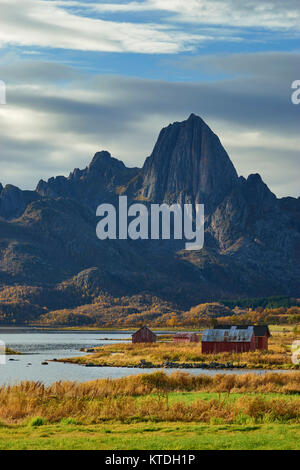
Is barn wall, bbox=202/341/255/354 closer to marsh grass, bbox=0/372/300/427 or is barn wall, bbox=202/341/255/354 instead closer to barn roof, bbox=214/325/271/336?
barn roof, bbox=214/325/271/336

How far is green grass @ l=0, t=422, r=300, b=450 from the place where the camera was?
65.0ft

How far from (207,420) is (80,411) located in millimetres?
4874

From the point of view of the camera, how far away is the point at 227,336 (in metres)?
99.7

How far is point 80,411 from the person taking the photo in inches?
1041

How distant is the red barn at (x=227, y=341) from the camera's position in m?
98.8

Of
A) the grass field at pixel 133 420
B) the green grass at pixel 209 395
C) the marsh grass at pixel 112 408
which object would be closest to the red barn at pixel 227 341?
the green grass at pixel 209 395

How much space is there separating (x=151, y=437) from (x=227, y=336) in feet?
261

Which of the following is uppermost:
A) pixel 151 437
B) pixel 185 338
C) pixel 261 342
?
pixel 151 437

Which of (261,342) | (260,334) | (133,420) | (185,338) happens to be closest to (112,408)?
(133,420)

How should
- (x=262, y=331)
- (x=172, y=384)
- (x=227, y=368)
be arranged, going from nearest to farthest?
1. (x=172, y=384)
2. (x=227, y=368)
3. (x=262, y=331)

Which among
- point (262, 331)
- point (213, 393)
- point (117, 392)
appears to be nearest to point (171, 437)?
point (117, 392)

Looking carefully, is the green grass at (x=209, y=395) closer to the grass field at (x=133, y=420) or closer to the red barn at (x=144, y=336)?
the grass field at (x=133, y=420)

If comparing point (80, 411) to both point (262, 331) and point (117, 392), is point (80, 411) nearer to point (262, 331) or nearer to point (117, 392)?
point (117, 392)

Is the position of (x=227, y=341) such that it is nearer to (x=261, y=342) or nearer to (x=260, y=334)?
(x=260, y=334)
